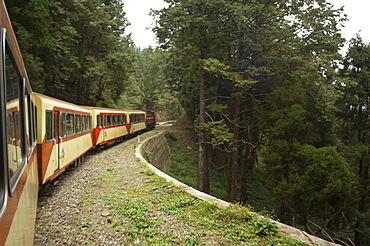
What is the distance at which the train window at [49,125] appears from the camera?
6.73m

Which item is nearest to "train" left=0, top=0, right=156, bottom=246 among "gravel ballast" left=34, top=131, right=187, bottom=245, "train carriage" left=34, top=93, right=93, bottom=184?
"train carriage" left=34, top=93, right=93, bottom=184

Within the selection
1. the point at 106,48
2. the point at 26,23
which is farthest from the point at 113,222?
the point at 106,48

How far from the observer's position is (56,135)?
761cm

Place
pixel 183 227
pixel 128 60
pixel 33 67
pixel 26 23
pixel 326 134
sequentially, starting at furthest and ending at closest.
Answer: pixel 128 60 < pixel 326 134 < pixel 26 23 < pixel 33 67 < pixel 183 227

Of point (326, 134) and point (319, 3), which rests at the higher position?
point (319, 3)

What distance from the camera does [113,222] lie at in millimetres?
A: 5434

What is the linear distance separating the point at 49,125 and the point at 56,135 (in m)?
0.68

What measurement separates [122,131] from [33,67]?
855cm

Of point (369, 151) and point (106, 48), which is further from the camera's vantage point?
point (106, 48)

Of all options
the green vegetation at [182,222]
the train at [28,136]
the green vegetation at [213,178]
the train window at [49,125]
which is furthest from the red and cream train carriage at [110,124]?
the green vegetation at [182,222]

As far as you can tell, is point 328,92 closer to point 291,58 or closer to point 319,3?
point 291,58

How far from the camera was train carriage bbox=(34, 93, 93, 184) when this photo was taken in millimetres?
6352

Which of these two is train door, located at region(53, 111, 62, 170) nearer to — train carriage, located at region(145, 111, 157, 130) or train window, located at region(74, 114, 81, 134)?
train window, located at region(74, 114, 81, 134)

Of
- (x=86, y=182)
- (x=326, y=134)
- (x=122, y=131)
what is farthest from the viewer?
(x=122, y=131)
